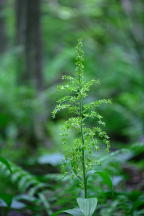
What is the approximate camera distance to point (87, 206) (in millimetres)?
1660

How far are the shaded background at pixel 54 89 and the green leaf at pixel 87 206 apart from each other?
622mm

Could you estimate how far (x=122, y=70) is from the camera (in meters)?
7.44

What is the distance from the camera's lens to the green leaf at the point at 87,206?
1.62 meters

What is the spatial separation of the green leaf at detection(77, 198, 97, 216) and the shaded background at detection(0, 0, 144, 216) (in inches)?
24.5

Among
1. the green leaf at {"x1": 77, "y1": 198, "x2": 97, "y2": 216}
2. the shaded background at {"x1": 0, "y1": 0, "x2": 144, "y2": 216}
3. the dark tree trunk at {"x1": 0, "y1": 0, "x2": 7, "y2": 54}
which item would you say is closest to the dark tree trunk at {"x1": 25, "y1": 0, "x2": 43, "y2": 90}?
the shaded background at {"x1": 0, "y1": 0, "x2": 144, "y2": 216}

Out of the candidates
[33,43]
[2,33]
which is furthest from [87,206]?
[2,33]

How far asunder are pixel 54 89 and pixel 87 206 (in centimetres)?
379

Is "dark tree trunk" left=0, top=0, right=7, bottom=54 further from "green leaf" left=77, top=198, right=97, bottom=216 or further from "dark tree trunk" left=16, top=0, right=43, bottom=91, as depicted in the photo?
"green leaf" left=77, top=198, right=97, bottom=216

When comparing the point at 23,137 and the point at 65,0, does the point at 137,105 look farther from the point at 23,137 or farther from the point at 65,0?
the point at 65,0

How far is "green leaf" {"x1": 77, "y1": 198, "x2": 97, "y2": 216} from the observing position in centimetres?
162

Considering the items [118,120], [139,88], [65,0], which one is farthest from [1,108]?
[65,0]

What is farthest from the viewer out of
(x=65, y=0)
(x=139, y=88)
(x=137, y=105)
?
(x=65, y=0)

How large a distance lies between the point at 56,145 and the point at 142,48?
11.7 ft

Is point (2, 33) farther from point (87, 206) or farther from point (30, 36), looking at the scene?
point (87, 206)
